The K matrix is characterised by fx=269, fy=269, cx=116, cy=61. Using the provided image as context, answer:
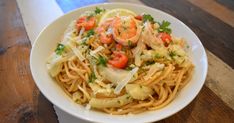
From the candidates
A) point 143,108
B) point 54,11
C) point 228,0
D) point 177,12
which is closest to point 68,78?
point 143,108

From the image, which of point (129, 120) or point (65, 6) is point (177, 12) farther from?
point (129, 120)

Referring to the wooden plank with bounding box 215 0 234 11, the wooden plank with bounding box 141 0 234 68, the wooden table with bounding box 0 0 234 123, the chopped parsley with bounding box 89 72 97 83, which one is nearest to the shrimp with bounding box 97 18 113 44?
the chopped parsley with bounding box 89 72 97 83

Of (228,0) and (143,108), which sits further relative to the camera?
(228,0)

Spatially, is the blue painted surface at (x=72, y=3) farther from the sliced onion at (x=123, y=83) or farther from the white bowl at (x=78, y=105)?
the sliced onion at (x=123, y=83)

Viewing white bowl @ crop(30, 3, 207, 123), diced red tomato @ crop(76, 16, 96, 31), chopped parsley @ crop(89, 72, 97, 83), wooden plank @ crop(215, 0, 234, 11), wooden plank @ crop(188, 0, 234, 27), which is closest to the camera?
white bowl @ crop(30, 3, 207, 123)

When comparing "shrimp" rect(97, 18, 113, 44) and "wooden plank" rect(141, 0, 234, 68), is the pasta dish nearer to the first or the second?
"shrimp" rect(97, 18, 113, 44)
